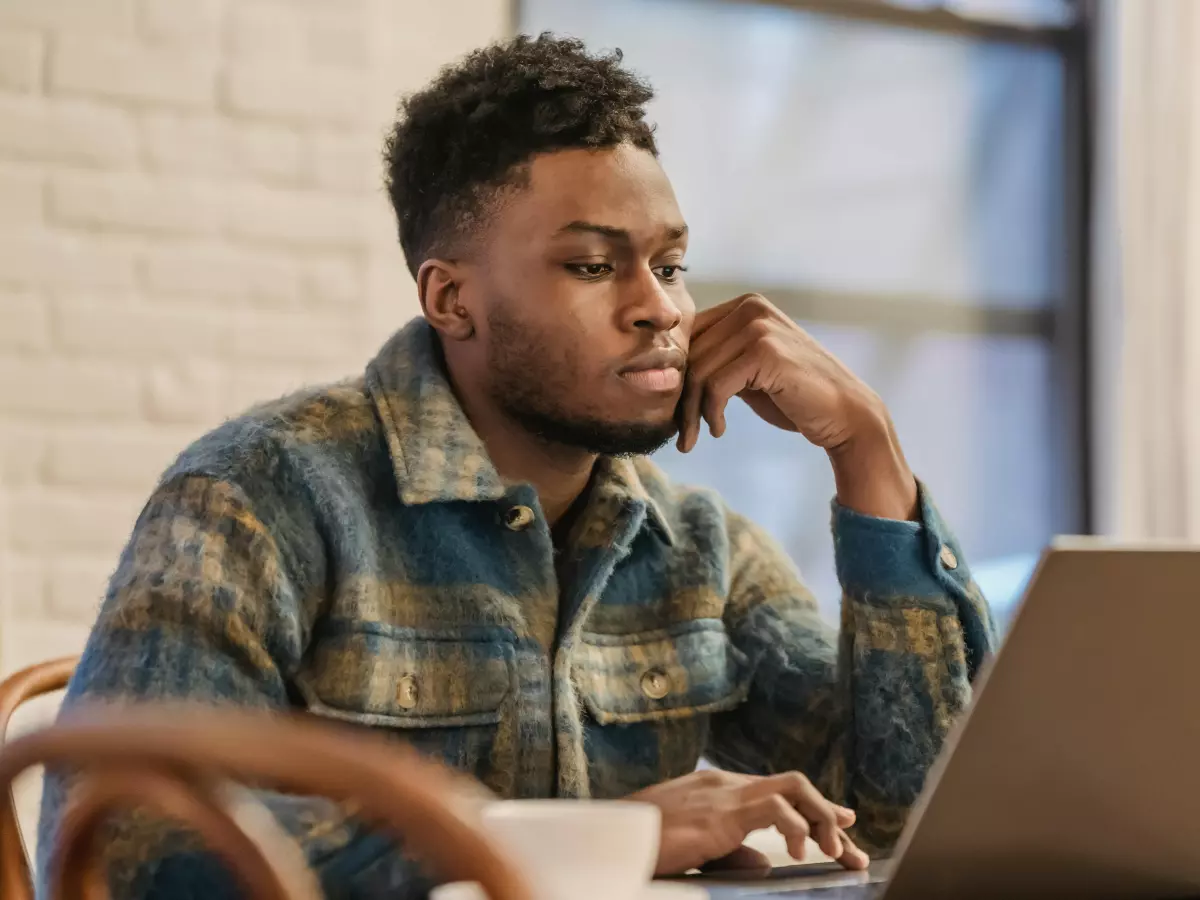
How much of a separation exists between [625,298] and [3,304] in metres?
0.97

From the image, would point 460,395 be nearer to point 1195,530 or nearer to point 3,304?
point 3,304

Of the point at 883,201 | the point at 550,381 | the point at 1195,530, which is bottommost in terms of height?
the point at 1195,530

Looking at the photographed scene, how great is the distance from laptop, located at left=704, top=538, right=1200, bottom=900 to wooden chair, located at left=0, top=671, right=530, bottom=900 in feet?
1.02

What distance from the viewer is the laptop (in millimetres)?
661

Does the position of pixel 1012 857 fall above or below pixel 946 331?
below

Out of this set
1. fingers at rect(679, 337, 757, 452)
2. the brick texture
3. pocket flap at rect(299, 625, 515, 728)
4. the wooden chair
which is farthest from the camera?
the brick texture

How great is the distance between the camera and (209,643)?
1.03 metres

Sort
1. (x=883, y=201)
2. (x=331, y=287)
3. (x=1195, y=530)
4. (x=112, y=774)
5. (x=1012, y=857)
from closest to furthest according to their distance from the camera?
1. (x=112, y=774)
2. (x=1012, y=857)
3. (x=331, y=287)
4. (x=1195, y=530)
5. (x=883, y=201)

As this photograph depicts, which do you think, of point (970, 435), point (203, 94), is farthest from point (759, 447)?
point (203, 94)

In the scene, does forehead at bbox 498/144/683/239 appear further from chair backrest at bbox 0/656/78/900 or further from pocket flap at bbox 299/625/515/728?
chair backrest at bbox 0/656/78/900

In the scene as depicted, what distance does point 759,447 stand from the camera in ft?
8.24

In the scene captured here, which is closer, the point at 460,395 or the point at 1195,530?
the point at 460,395

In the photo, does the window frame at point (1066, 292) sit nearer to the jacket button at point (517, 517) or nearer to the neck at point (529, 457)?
the neck at point (529, 457)

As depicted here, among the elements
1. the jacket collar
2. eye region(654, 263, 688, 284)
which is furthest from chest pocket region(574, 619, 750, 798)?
eye region(654, 263, 688, 284)
